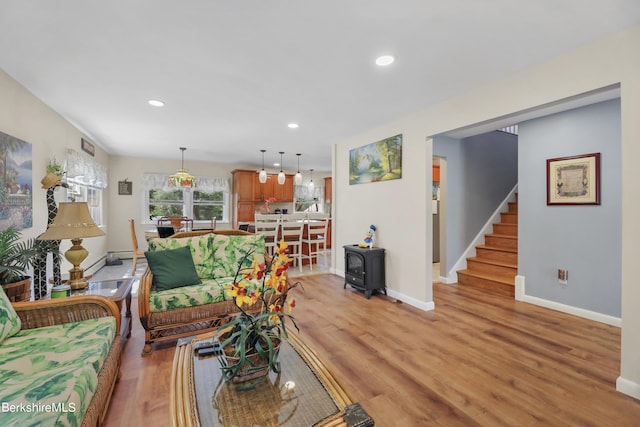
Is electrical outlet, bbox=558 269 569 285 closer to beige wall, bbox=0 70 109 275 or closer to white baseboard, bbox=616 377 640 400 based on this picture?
white baseboard, bbox=616 377 640 400

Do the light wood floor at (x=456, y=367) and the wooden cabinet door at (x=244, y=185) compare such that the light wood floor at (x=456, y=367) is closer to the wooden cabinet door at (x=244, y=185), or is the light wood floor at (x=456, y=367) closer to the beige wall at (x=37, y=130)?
the beige wall at (x=37, y=130)

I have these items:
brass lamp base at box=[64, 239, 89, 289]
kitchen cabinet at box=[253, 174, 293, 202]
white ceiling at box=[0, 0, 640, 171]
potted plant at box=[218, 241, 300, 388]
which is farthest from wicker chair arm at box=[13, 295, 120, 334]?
kitchen cabinet at box=[253, 174, 293, 202]

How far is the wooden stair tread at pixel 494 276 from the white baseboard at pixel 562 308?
15cm

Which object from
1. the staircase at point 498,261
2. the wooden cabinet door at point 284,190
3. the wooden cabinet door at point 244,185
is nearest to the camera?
the staircase at point 498,261

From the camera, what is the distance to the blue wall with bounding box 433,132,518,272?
4.61 m

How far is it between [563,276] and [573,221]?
0.65 m

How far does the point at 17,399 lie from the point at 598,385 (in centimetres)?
320

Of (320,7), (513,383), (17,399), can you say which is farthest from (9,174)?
(513,383)

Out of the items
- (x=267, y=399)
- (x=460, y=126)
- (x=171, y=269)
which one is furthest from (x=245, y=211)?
(x=267, y=399)

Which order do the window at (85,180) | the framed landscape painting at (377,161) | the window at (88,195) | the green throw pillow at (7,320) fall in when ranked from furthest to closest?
the window at (88,195) → the window at (85,180) → the framed landscape painting at (377,161) → the green throw pillow at (7,320)

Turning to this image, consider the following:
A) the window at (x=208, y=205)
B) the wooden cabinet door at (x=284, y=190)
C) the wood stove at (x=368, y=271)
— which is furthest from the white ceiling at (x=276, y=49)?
the wooden cabinet door at (x=284, y=190)

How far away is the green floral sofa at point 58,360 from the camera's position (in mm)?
1101

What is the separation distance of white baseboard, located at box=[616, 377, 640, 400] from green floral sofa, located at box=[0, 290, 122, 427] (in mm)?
3031

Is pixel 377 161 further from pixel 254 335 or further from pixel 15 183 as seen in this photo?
pixel 15 183
